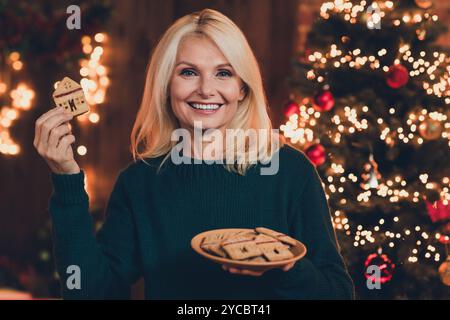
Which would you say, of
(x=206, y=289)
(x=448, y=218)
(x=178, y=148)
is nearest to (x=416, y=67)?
(x=448, y=218)

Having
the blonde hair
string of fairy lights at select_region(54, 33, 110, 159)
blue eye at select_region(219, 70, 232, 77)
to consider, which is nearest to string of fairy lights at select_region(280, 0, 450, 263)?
the blonde hair

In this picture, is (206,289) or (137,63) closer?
(206,289)

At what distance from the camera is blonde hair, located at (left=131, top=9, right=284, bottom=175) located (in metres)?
1.64

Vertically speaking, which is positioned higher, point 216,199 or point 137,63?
point 137,63

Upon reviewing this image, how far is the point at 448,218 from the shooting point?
8.18 feet

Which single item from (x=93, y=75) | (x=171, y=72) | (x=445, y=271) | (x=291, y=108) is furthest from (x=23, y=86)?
(x=445, y=271)

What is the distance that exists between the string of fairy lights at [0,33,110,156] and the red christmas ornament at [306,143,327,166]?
1622 mm

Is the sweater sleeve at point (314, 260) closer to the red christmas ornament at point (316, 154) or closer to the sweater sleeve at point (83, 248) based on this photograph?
the sweater sleeve at point (83, 248)

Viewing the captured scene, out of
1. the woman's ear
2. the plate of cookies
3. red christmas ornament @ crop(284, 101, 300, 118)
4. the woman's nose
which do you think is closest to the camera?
the plate of cookies

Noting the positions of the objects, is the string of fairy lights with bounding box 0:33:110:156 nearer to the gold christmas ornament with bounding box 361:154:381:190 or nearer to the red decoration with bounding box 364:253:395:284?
→ the gold christmas ornament with bounding box 361:154:381:190

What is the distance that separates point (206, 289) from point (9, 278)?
2.27 meters

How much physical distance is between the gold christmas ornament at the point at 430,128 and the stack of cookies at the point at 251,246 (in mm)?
1148

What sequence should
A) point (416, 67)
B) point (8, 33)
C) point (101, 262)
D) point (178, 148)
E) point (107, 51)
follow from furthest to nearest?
point (107, 51), point (8, 33), point (416, 67), point (178, 148), point (101, 262)
